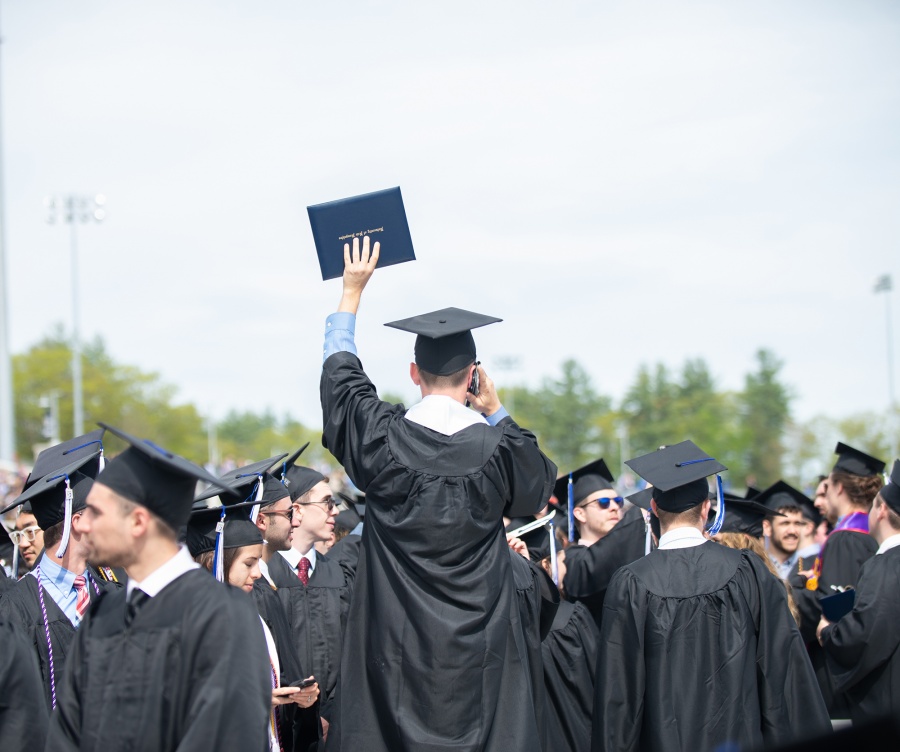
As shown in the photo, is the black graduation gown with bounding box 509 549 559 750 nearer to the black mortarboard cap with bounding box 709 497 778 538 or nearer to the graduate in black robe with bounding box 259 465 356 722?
the graduate in black robe with bounding box 259 465 356 722

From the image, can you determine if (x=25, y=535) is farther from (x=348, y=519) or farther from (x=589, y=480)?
(x=589, y=480)

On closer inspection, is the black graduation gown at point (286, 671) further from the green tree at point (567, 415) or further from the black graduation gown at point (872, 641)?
the green tree at point (567, 415)

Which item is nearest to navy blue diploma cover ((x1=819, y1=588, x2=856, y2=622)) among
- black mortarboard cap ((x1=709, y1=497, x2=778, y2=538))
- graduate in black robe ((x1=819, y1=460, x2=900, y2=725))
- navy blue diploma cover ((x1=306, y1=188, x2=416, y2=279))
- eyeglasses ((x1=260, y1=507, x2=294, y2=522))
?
graduate in black robe ((x1=819, y1=460, x2=900, y2=725))

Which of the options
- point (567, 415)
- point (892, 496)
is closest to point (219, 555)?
point (892, 496)

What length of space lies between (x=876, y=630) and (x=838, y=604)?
12.5 inches

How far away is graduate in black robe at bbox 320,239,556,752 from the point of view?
3.91 metres

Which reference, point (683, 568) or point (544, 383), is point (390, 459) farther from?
point (544, 383)

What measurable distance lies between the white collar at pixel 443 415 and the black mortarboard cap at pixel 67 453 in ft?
5.58

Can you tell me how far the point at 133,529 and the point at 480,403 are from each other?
1794 mm

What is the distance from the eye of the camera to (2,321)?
76.0ft

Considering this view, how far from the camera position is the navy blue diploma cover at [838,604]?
5582mm

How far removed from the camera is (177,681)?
2.85 m

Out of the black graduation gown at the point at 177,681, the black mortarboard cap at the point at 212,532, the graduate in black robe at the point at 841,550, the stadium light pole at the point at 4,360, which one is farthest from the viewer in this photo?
the stadium light pole at the point at 4,360

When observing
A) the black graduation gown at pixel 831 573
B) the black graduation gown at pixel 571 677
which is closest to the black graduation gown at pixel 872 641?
the black graduation gown at pixel 831 573
